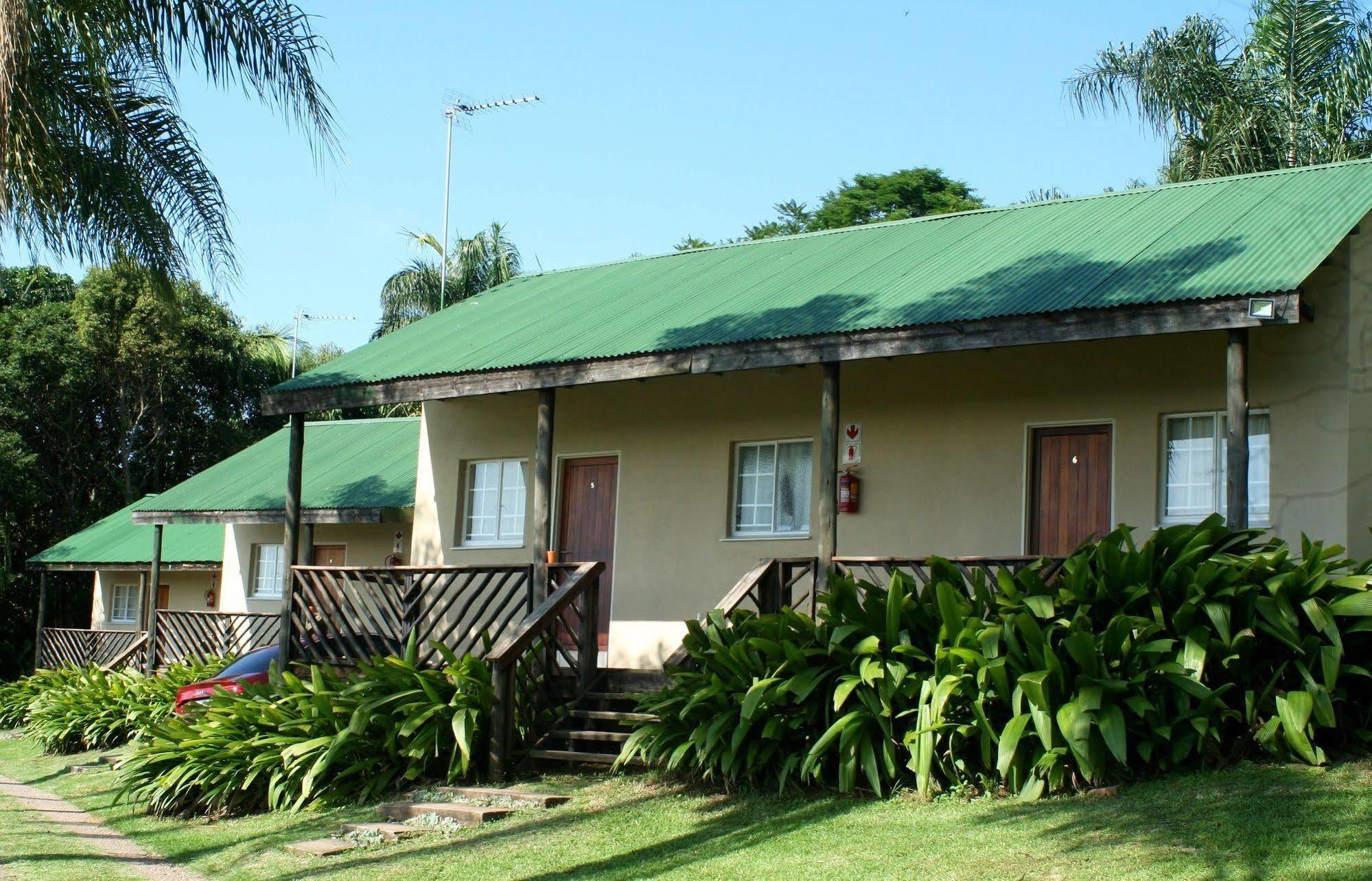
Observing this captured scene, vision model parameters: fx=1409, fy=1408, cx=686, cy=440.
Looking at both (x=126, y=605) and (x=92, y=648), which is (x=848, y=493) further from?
(x=126, y=605)

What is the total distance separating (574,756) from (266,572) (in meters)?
14.0

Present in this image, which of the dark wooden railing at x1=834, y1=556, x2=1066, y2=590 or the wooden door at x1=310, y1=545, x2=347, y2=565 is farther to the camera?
the wooden door at x1=310, y1=545, x2=347, y2=565

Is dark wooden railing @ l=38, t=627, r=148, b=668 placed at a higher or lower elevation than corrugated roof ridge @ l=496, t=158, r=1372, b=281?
lower

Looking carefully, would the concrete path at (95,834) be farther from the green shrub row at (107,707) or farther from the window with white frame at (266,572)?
the window with white frame at (266,572)

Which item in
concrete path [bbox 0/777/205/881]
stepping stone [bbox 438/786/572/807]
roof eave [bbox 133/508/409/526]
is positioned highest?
roof eave [bbox 133/508/409/526]

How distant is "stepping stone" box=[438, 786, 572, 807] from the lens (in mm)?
10867

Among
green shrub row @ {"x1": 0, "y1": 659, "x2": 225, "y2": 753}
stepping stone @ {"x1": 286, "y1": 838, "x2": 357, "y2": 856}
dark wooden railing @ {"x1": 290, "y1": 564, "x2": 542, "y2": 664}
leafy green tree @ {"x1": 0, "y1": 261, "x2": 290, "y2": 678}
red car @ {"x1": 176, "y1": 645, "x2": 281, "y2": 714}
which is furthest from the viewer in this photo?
leafy green tree @ {"x1": 0, "y1": 261, "x2": 290, "y2": 678}

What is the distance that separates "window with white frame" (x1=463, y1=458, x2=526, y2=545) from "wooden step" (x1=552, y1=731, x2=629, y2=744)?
4.40 m

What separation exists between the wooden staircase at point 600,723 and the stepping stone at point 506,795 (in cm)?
71

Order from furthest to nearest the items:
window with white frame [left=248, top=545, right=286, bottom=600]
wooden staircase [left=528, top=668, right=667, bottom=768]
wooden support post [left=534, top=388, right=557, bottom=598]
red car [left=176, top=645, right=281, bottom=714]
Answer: window with white frame [left=248, top=545, right=286, bottom=600] → red car [left=176, top=645, right=281, bottom=714] → wooden support post [left=534, top=388, right=557, bottom=598] → wooden staircase [left=528, top=668, right=667, bottom=768]

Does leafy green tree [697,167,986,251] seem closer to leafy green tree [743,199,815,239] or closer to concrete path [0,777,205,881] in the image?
leafy green tree [743,199,815,239]

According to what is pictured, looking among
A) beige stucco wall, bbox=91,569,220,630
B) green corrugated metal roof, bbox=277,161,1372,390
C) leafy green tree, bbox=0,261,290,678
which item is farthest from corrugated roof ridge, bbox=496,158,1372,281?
leafy green tree, bbox=0,261,290,678

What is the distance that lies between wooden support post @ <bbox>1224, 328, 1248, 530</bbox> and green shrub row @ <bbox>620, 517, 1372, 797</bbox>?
380mm

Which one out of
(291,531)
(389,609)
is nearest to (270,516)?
(291,531)
